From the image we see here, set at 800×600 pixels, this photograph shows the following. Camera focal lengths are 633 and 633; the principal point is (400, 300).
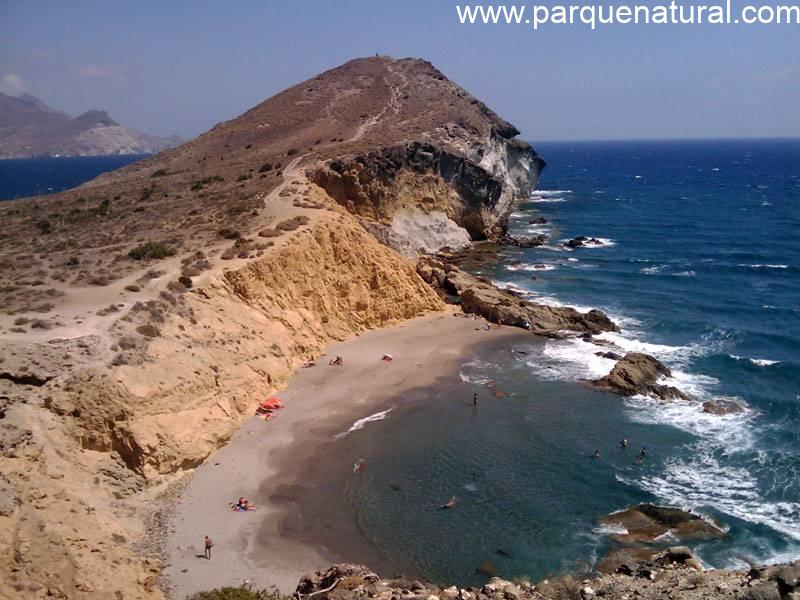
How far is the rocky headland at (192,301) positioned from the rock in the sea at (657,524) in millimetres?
7919

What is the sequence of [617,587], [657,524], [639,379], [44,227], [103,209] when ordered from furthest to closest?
A: [103,209] < [44,227] < [639,379] < [657,524] < [617,587]

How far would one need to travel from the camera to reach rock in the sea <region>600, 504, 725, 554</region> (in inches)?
923

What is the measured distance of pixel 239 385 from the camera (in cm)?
3053

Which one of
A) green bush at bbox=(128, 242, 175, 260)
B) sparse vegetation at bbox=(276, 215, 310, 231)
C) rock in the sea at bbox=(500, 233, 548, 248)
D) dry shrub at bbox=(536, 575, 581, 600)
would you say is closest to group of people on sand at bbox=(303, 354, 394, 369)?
sparse vegetation at bbox=(276, 215, 310, 231)

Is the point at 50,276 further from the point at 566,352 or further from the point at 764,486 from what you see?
the point at 764,486

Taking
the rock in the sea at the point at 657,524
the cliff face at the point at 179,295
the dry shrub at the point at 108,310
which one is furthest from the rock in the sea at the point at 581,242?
the dry shrub at the point at 108,310

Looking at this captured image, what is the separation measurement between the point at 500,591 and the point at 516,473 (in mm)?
11189

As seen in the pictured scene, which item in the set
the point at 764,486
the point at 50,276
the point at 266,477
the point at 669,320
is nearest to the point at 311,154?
the point at 50,276

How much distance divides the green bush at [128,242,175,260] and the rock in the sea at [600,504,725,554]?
93.7ft

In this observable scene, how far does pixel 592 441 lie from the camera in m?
30.3

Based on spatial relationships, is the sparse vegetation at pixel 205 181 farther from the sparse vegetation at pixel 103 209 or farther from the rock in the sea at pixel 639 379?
the rock in the sea at pixel 639 379

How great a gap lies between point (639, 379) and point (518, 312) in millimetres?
11670

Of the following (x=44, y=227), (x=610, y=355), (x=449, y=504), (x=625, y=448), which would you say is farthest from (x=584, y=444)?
(x=44, y=227)

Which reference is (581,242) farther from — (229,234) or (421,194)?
(229,234)
